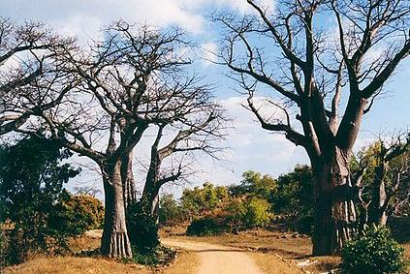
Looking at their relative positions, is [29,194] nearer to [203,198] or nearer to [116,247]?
[116,247]

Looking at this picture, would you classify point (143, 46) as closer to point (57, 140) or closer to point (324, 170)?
point (57, 140)

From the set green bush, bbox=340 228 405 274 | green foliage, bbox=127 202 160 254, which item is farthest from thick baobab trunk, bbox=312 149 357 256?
green foliage, bbox=127 202 160 254

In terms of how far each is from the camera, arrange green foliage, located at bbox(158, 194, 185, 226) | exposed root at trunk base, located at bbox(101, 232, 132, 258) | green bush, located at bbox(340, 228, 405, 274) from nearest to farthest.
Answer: green bush, located at bbox(340, 228, 405, 274) → exposed root at trunk base, located at bbox(101, 232, 132, 258) → green foliage, located at bbox(158, 194, 185, 226)

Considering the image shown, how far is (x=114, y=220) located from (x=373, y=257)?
870 centimetres

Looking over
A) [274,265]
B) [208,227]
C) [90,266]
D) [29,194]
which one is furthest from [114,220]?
[208,227]

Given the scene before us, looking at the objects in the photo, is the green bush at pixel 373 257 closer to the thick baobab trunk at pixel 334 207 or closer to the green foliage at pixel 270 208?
the thick baobab trunk at pixel 334 207

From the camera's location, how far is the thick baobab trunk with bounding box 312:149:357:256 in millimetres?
19609

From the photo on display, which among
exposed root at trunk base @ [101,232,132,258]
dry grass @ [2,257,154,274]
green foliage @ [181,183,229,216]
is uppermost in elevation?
green foliage @ [181,183,229,216]

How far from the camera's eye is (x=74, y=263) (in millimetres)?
14250

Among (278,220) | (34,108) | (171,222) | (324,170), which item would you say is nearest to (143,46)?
(34,108)

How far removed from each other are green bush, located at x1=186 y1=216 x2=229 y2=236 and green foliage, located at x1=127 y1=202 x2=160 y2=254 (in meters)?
13.5

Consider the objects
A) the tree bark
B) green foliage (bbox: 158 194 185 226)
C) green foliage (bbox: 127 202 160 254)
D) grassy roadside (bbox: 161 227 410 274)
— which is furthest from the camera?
green foliage (bbox: 158 194 185 226)

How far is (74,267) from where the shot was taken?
44.5 feet

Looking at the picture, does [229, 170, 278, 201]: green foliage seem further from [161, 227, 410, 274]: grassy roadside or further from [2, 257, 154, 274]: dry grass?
[2, 257, 154, 274]: dry grass
